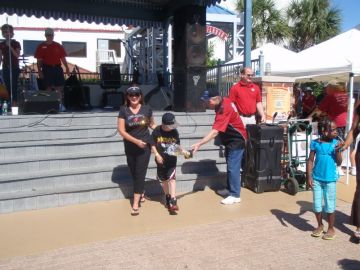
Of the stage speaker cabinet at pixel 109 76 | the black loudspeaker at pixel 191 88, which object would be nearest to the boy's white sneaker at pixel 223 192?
the black loudspeaker at pixel 191 88

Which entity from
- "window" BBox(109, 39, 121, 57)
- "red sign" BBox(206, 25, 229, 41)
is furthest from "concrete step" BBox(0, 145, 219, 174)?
"window" BBox(109, 39, 121, 57)

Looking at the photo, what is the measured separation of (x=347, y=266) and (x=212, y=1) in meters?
6.64

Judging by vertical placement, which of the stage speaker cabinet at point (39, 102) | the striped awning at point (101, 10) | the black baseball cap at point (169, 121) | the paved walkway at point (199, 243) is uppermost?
the striped awning at point (101, 10)

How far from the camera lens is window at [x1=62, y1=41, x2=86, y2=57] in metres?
22.1

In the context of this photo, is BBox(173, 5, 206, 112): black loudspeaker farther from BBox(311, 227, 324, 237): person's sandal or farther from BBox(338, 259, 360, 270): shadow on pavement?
BBox(338, 259, 360, 270): shadow on pavement

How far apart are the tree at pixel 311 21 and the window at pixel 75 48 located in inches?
538

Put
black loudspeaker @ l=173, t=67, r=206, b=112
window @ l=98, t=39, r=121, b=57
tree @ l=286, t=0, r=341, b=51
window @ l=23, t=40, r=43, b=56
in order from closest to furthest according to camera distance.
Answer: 1. black loudspeaker @ l=173, t=67, r=206, b=112
2. window @ l=23, t=40, r=43, b=56
3. window @ l=98, t=39, r=121, b=57
4. tree @ l=286, t=0, r=341, b=51

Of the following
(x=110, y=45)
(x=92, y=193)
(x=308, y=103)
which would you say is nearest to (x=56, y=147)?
(x=92, y=193)

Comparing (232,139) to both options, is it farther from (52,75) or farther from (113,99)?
(113,99)

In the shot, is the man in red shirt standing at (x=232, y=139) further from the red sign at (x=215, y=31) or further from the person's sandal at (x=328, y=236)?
the red sign at (x=215, y=31)

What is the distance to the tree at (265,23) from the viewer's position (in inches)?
1026

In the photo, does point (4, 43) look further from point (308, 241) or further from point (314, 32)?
point (314, 32)

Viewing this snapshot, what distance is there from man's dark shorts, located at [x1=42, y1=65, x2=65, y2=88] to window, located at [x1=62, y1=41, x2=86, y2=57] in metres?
12.9

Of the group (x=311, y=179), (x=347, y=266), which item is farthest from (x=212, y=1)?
(x=347, y=266)
